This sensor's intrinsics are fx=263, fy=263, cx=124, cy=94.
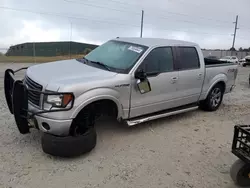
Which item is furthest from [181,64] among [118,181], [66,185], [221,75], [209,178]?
[66,185]

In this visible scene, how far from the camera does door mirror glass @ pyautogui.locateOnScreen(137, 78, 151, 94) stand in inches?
181

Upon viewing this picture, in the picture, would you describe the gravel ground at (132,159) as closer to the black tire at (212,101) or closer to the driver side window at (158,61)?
the black tire at (212,101)

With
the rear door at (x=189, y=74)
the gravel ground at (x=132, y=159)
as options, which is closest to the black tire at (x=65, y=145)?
the gravel ground at (x=132, y=159)

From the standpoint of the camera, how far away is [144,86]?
15.3 ft

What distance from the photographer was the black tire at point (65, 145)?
147 inches

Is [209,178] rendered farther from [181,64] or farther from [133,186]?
[181,64]

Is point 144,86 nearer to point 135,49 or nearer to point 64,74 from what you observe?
point 135,49

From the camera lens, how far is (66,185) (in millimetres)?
3281

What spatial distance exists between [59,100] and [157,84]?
1.99m

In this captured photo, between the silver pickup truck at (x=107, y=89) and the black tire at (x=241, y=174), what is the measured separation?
187 centimetres

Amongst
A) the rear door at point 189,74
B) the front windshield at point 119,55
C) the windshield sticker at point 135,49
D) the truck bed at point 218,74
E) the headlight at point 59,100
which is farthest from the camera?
the truck bed at point 218,74

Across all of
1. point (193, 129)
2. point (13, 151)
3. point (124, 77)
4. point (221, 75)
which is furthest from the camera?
point (221, 75)

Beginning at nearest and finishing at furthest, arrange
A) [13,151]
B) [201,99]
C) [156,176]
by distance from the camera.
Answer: [156,176] < [13,151] < [201,99]

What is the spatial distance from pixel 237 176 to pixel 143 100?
2037 mm
